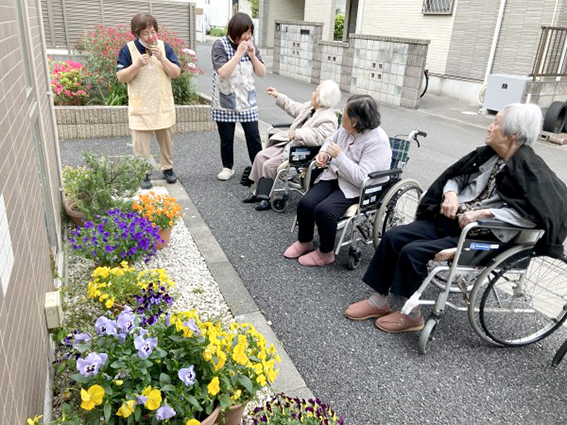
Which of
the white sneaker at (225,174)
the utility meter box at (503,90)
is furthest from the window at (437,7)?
the white sneaker at (225,174)

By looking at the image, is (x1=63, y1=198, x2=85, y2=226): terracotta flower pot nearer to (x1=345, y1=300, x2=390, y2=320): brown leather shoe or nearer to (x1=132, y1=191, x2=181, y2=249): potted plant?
(x1=132, y1=191, x2=181, y2=249): potted plant

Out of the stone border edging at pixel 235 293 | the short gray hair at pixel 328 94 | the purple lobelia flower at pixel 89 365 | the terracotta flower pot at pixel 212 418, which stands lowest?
the stone border edging at pixel 235 293

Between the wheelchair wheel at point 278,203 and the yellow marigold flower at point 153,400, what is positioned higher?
the yellow marigold flower at point 153,400

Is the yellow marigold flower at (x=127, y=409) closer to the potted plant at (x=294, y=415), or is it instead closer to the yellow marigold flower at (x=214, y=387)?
the yellow marigold flower at (x=214, y=387)

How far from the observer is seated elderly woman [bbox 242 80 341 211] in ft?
13.3

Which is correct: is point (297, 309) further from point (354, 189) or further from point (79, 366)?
point (79, 366)

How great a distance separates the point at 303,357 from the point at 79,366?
1317 millimetres

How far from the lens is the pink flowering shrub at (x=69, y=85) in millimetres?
6402

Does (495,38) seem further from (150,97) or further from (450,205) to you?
(450,205)

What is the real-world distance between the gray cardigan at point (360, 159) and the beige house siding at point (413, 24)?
989cm

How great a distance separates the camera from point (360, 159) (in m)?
3.38

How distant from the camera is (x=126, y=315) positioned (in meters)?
1.74

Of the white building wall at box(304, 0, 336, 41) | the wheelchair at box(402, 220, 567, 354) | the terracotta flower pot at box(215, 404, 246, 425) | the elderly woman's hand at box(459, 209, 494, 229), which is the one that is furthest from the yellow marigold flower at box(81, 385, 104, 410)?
the white building wall at box(304, 0, 336, 41)

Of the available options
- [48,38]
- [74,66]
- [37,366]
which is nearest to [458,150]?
[74,66]
